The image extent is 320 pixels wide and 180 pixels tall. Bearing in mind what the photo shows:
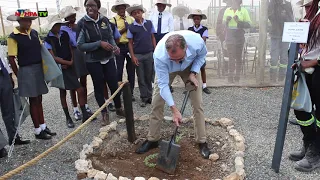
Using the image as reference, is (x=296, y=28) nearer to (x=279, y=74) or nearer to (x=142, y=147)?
(x=142, y=147)

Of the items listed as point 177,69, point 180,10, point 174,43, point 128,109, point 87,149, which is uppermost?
point 180,10

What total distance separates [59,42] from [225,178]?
9.83ft

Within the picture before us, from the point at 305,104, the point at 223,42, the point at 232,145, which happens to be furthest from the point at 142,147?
the point at 223,42

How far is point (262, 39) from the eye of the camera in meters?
6.09

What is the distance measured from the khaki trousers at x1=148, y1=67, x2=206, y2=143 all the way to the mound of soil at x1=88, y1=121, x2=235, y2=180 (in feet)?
0.69

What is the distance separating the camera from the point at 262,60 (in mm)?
6234

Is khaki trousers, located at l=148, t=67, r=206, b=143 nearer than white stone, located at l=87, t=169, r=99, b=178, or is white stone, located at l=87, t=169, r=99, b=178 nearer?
white stone, located at l=87, t=169, r=99, b=178

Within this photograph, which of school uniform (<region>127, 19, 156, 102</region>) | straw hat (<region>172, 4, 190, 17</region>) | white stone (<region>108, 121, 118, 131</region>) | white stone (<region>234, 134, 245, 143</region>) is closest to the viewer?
white stone (<region>234, 134, 245, 143</region>)

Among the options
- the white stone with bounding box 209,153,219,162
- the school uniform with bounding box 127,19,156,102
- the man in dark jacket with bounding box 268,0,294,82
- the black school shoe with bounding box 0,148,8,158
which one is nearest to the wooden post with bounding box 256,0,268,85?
the man in dark jacket with bounding box 268,0,294,82

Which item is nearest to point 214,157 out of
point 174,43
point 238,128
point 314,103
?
point 238,128

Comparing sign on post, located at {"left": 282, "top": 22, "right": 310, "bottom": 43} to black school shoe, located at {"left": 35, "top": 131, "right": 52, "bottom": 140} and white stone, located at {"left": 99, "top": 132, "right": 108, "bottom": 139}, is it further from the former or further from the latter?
black school shoe, located at {"left": 35, "top": 131, "right": 52, "bottom": 140}

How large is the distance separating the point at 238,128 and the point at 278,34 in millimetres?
2761

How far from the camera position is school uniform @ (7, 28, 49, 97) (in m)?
3.59

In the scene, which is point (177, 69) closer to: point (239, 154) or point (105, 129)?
point (239, 154)
